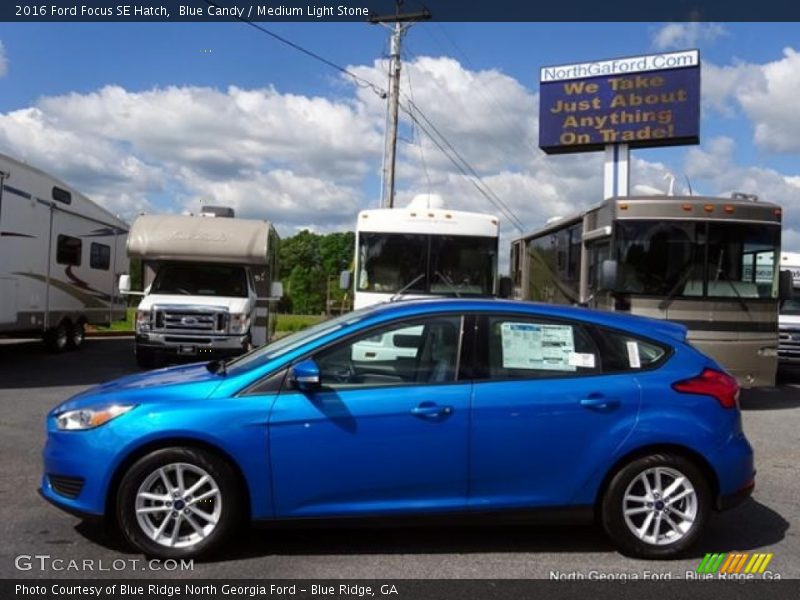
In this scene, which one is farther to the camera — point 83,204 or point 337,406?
point 83,204

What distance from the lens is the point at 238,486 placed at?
14.9 feet

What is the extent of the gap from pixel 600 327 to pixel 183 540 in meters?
2.84

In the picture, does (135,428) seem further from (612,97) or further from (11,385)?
(612,97)

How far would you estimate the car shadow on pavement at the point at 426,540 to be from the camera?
15.6 feet

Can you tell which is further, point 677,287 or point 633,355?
point 677,287

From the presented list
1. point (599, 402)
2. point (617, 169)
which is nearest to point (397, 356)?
point (599, 402)

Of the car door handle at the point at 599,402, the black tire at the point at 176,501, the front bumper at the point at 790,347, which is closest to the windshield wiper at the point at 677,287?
the front bumper at the point at 790,347

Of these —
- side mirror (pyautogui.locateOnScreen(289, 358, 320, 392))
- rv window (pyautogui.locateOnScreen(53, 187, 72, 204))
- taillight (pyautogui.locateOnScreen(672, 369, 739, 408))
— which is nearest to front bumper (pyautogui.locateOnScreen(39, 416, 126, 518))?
side mirror (pyautogui.locateOnScreen(289, 358, 320, 392))

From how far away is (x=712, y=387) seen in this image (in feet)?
16.1

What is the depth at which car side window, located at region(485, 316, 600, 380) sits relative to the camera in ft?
15.8

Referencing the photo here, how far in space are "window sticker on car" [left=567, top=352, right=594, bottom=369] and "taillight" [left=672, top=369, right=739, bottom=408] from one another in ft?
1.73

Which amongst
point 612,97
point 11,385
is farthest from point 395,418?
point 612,97

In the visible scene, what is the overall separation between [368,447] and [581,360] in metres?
1.44

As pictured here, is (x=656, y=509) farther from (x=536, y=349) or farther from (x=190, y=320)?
(x=190, y=320)
